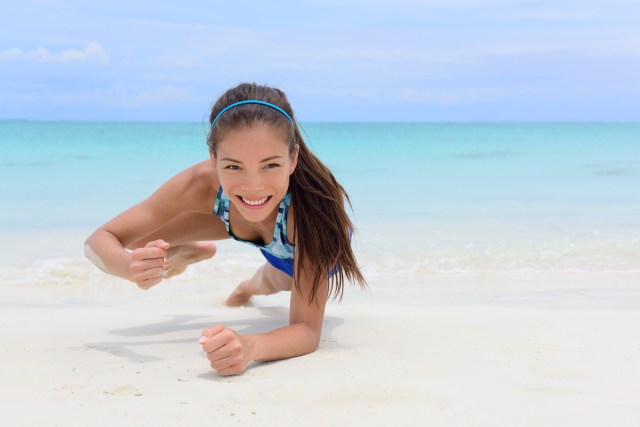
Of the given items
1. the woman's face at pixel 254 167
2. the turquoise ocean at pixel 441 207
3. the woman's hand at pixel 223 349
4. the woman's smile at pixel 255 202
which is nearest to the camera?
the woman's hand at pixel 223 349

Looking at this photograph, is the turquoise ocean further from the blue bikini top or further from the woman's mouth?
the woman's mouth

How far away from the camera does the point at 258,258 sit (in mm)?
5652

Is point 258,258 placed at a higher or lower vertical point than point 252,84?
lower

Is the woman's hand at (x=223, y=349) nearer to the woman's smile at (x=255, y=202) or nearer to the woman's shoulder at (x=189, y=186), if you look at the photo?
the woman's smile at (x=255, y=202)

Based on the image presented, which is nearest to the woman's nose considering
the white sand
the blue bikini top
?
the blue bikini top

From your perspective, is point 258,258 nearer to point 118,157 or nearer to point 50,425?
point 50,425

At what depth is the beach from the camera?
217 cm

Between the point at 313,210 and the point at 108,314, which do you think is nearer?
the point at 313,210

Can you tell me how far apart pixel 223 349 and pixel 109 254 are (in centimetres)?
83

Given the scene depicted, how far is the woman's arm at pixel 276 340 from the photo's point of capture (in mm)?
2408

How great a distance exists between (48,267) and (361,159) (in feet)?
47.3

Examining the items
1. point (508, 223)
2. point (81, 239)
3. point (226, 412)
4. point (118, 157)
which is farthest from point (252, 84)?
point (118, 157)

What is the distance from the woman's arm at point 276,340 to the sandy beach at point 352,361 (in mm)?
45

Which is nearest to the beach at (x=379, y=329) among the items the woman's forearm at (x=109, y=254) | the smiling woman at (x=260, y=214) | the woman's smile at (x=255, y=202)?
the smiling woman at (x=260, y=214)
